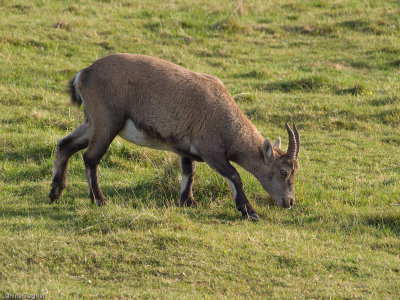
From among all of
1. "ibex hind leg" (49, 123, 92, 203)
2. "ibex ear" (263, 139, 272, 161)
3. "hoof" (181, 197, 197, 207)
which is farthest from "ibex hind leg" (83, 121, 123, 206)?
"ibex ear" (263, 139, 272, 161)

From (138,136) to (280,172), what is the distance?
78.2 inches

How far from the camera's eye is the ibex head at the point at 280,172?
9.08 m

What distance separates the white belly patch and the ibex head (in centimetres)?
135

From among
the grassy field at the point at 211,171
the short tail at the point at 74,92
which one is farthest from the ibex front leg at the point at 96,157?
the short tail at the point at 74,92

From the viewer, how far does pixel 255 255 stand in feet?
24.4

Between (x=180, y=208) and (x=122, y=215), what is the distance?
107 centimetres

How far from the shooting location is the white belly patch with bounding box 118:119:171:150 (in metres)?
9.12

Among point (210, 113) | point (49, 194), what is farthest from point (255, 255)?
point (49, 194)

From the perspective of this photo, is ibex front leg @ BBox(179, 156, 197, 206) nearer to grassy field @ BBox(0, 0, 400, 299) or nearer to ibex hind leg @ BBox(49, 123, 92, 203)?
grassy field @ BBox(0, 0, 400, 299)

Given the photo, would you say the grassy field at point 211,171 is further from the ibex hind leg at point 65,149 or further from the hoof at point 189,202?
the ibex hind leg at point 65,149

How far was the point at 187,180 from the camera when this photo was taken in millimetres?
9469

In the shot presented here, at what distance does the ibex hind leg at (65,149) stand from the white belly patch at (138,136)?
591mm

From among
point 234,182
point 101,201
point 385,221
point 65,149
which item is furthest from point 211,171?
point 385,221

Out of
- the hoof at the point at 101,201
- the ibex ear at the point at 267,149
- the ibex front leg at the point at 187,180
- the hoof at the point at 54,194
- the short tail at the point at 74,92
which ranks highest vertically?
the short tail at the point at 74,92
